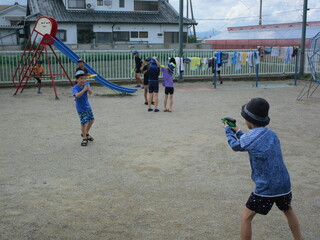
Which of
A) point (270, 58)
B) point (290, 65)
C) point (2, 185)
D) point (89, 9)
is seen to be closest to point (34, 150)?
point (2, 185)

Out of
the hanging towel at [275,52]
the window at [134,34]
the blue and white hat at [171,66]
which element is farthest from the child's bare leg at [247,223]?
the window at [134,34]

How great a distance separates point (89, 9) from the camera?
3622 centimetres

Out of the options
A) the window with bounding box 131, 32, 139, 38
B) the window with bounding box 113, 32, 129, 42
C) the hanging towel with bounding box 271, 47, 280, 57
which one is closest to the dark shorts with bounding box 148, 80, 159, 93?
the hanging towel with bounding box 271, 47, 280, 57

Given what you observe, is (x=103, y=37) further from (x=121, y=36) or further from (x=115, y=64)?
(x=115, y=64)

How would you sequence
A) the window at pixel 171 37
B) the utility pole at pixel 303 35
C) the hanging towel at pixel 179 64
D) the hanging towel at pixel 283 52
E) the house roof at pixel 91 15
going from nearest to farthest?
1. the hanging towel at pixel 179 64
2. the hanging towel at pixel 283 52
3. the utility pole at pixel 303 35
4. the house roof at pixel 91 15
5. the window at pixel 171 37

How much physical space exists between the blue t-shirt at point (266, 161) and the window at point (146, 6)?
1473 inches

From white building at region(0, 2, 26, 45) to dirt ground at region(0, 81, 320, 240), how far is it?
32.6m

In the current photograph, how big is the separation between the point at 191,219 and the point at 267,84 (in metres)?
13.9

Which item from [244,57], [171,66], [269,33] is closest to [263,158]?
[171,66]

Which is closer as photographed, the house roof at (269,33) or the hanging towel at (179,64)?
the hanging towel at (179,64)

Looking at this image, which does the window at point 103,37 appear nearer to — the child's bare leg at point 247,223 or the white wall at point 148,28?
the white wall at point 148,28

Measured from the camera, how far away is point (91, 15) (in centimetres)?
3594

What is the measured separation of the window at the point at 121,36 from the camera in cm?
3659

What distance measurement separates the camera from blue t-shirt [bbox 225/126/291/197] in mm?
3012
